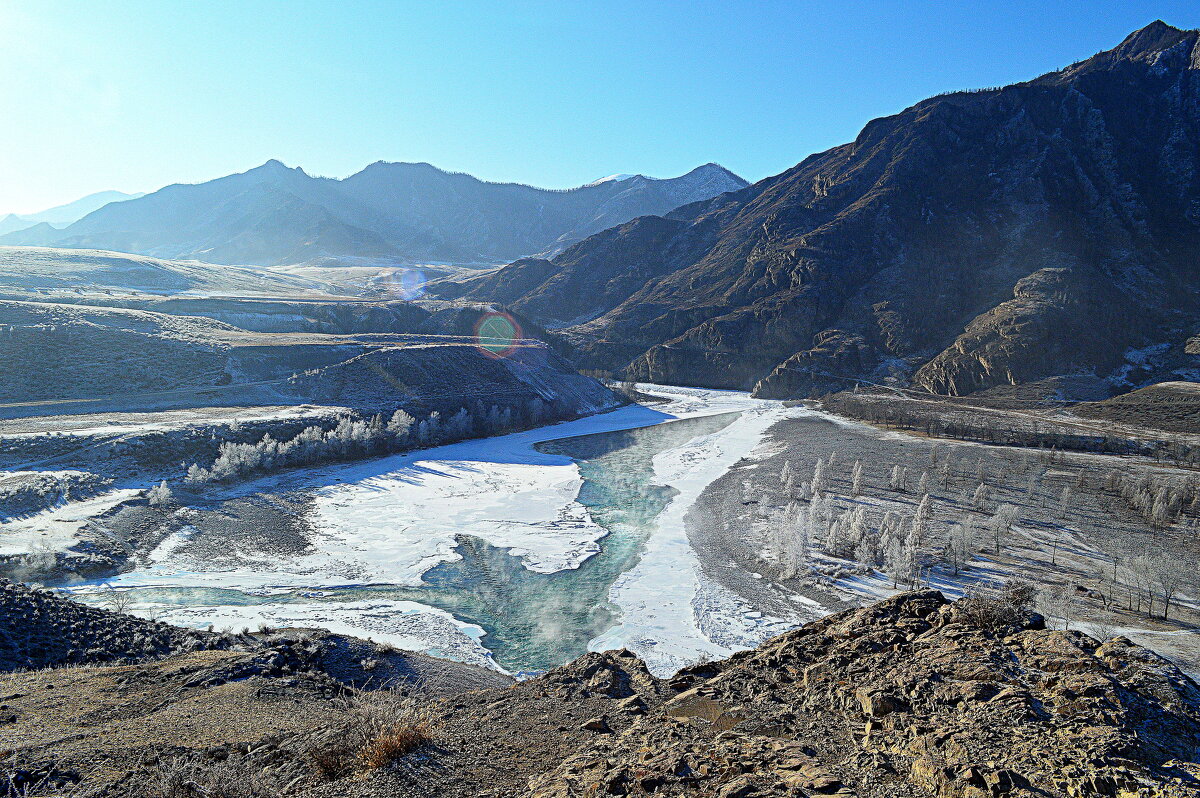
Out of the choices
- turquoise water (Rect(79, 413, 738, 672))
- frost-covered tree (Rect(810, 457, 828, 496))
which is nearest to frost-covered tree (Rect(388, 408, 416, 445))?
turquoise water (Rect(79, 413, 738, 672))

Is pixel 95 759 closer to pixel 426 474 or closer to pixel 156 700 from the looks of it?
pixel 156 700

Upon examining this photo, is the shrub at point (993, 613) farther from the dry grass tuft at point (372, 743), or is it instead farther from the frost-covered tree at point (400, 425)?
the frost-covered tree at point (400, 425)

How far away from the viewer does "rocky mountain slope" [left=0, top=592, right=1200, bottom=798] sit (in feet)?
15.8

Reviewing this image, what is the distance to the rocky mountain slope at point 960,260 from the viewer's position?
80.3 meters

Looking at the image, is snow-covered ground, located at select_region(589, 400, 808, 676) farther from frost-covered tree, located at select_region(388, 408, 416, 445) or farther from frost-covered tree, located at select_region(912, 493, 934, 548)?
frost-covered tree, located at select_region(388, 408, 416, 445)

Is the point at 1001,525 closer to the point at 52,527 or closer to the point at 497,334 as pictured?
the point at 52,527

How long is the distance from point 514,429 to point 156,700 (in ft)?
162

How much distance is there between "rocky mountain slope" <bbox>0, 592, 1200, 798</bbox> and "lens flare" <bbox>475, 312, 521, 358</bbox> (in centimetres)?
6340

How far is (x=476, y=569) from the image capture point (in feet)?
77.8

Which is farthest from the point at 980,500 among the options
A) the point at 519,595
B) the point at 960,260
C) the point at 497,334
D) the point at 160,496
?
the point at 960,260

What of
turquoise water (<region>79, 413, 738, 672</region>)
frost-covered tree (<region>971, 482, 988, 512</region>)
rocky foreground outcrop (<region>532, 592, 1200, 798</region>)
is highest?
rocky foreground outcrop (<region>532, 592, 1200, 798</region>)

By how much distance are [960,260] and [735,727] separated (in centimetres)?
12211

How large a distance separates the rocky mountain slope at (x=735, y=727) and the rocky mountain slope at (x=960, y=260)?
271 ft

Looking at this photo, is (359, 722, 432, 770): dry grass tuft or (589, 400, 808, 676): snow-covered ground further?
(589, 400, 808, 676): snow-covered ground
